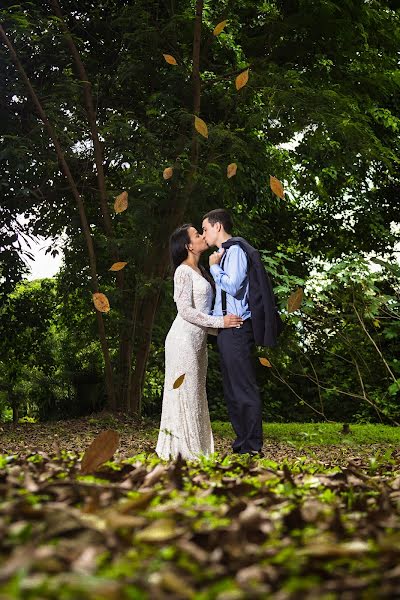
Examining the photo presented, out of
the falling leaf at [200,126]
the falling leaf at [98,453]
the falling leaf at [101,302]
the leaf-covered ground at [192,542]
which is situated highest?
the falling leaf at [200,126]

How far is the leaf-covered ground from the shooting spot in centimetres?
129

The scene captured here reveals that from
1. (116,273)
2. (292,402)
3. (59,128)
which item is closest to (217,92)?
(59,128)

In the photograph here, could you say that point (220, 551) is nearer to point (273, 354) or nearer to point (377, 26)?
point (273, 354)

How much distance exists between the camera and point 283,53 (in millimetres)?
10883

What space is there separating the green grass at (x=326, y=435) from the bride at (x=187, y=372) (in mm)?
2779

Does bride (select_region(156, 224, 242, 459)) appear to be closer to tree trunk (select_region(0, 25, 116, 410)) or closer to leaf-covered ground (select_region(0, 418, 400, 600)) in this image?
leaf-covered ground (select_region(0, 418, 400, 600))

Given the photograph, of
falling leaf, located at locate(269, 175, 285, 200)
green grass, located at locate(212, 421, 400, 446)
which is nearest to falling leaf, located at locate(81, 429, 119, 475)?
falling leaf, located at locate(269, 175, 285, 200)

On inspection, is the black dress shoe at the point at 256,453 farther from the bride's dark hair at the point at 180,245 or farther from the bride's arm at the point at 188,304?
the bride's dark hair at the point at 180,245

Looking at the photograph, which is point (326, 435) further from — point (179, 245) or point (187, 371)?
point (179, 245)

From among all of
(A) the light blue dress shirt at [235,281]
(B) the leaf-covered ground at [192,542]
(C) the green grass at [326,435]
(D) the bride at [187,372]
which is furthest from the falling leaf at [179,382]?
(C) the green grass at [326,435]

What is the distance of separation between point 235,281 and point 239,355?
19.7 inches

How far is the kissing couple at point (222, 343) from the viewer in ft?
17.4

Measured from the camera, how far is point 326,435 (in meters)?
9.20

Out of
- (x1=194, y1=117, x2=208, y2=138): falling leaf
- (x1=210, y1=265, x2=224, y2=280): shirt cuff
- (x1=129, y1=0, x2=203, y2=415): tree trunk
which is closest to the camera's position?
(x1=210, y1=265, x2=224, y2=280): shirt cuff
